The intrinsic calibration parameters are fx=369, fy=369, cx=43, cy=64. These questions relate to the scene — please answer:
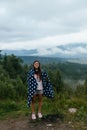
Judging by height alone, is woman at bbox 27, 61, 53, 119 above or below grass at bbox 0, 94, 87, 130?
above

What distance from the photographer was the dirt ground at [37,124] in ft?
35.1

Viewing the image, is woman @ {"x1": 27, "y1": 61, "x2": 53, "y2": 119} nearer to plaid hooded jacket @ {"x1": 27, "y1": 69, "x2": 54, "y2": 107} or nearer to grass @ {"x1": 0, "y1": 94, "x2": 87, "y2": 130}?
plaid hooded jacket @ {"x1": 27, "y1": 69, "x2": 54, "y2": 107}

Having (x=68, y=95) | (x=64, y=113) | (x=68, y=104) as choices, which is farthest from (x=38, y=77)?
(x=68, y=95)

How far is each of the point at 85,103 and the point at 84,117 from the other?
168cm

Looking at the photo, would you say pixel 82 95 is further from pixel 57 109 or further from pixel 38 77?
pixel 38 77

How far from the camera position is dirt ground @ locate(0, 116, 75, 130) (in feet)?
35.1

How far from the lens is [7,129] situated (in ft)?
36.0

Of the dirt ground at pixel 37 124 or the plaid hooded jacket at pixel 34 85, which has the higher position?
the plaid hooded jacket at pixel 34 85

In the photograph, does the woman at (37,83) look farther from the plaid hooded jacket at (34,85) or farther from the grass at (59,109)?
the grass at (59,109)

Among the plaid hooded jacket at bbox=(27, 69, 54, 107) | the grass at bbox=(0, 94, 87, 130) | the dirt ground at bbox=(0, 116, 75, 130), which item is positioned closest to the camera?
the dirt ground at bbox=(0, 116, 75, 130)

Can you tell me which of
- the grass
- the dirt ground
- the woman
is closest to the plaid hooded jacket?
the woman

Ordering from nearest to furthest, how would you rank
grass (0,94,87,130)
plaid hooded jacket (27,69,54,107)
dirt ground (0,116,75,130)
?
dirt ground (0,116,75,130)
plaid hooded jacket (27,69,54,107)
grass (0,94,87,130)

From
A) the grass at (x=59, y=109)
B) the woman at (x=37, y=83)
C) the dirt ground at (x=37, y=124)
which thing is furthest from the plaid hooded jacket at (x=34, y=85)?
the grass at (x=59, y=109)

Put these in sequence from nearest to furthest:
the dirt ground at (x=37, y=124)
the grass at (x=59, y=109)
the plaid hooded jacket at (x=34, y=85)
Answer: the dirt ground at (x=37, y=124), the plaid hooded jacket at (x=34, y=85), the grass at (x=59, y=109)
